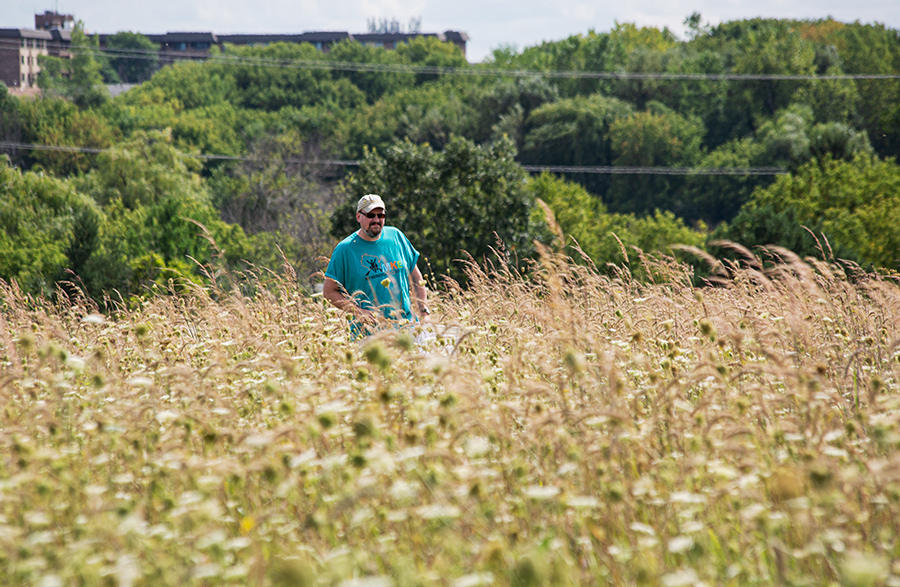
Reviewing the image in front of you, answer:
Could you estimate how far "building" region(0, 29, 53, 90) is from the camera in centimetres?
8862

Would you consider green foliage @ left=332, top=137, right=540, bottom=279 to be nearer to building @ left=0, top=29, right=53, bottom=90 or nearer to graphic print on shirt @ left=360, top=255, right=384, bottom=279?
graphic print on shirt @ left=360, top=255, right=384, bottom=279

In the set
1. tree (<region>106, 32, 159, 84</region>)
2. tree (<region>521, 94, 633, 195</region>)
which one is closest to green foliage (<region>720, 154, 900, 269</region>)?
tree (<region>521, 94, 633, 195</region>)

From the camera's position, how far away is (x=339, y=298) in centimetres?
520

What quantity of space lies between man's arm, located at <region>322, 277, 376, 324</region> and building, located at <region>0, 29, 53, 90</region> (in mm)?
95344

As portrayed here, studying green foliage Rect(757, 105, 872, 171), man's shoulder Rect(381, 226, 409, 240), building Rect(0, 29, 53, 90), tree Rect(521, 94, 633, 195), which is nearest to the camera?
man's shoulder Rect(381, 226, 409, 240)

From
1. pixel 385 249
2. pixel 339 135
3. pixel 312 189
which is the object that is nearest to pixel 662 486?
pixel 385 249

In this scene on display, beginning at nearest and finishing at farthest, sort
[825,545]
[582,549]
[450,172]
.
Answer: [825,545] < [582,549] < [450,172]

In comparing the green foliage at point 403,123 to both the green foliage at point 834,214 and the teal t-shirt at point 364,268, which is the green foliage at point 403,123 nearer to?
the green foliage at point 834,214

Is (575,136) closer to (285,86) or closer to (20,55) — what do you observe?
(285,86)

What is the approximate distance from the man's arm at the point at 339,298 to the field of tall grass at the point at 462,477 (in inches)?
22.7

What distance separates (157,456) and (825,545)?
2.07 metres

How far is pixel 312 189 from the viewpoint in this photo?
42812mm

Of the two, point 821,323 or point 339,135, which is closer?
point 821,323

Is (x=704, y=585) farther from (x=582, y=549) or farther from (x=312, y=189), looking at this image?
(x=312, y=189)
